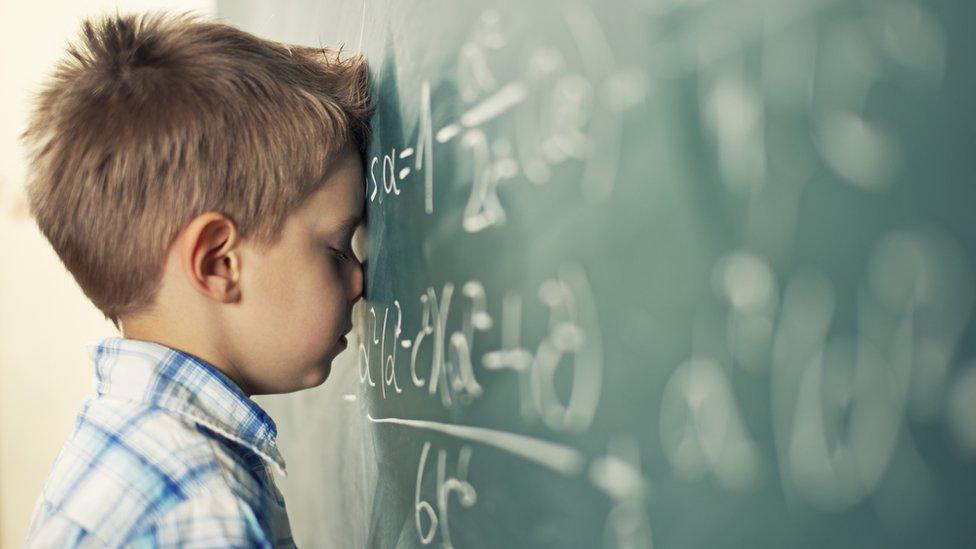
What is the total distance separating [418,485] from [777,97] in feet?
1.65

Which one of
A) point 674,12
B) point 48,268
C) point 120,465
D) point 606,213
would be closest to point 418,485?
point 120,465

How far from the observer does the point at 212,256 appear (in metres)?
0.75

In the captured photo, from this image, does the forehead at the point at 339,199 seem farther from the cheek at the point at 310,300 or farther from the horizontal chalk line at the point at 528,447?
the horizontal chalk line at the point at 528,447

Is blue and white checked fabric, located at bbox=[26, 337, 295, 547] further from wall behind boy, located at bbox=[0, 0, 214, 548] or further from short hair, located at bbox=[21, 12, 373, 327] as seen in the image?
wall behind boy, located at bbox=[0, 0, 214, 548]

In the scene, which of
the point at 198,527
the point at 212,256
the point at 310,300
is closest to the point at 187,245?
the point at 212,256

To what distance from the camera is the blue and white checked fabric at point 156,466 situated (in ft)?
2.19

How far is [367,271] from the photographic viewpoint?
881 millimetres

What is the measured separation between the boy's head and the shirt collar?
0.03 metres

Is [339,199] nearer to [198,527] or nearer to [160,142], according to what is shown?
[160,142]

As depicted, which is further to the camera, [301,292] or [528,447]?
[301,292]

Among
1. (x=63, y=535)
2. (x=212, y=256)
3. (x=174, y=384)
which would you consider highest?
(x=212, y=256)

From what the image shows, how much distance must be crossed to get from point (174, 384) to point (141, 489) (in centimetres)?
12

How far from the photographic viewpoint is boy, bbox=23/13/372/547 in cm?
69

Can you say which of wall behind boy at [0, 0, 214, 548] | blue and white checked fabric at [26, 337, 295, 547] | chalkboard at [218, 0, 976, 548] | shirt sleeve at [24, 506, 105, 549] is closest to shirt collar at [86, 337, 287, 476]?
blue and white checked fabric at [26, 337, 295, 547]
